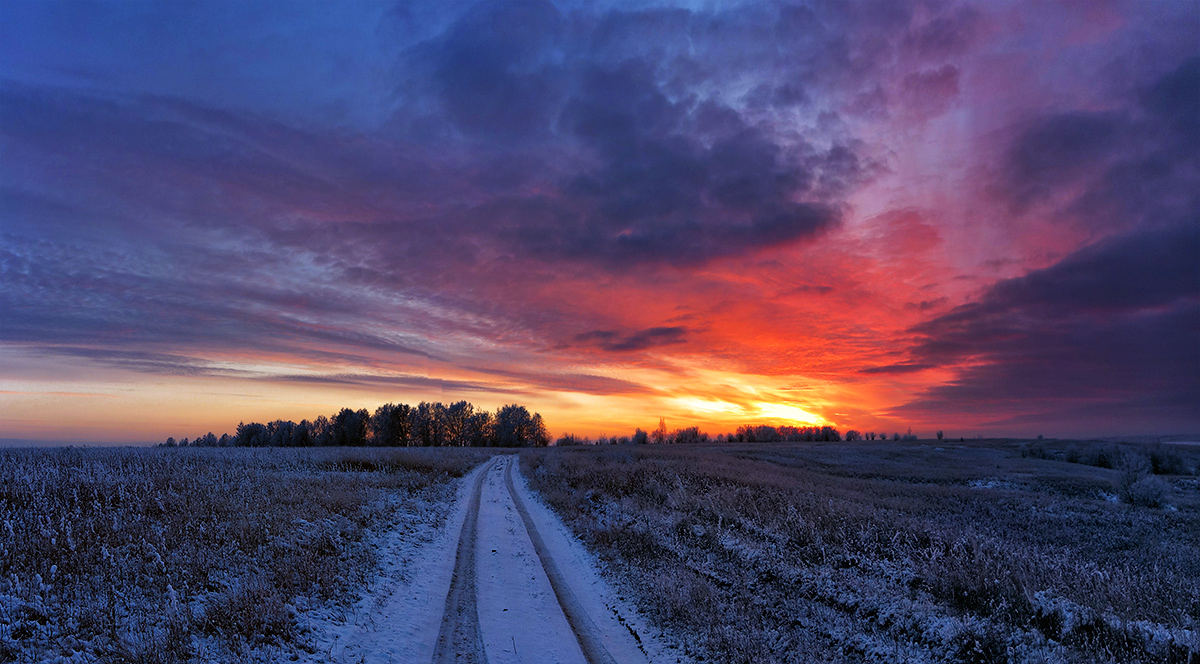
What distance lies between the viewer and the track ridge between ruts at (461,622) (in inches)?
327

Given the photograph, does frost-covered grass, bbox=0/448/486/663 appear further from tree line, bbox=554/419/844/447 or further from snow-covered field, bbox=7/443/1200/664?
tree line, bbox=554/419/844/447

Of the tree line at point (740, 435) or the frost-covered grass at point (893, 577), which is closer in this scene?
the frost-covered grass at point (893, 577)

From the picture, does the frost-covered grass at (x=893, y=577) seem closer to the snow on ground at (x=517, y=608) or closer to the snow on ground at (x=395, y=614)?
the snow on ground at (x=517, y=608)

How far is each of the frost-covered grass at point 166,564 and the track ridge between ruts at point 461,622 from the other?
218cm

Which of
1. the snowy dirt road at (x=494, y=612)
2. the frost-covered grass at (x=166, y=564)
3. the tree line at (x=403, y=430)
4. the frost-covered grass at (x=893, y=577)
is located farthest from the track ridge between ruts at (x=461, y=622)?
the tree line at (x=403, y=430)

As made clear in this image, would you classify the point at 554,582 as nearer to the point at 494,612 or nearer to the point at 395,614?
the point at 494,612

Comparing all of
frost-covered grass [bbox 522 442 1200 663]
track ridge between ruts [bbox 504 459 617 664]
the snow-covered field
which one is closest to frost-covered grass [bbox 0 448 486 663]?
the snow-covered field

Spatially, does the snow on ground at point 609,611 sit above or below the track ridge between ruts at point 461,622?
below

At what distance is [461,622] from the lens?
975cm

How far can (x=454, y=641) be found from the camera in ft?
29.1

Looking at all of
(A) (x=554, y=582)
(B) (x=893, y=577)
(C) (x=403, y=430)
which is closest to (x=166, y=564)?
(A) (x=554, y=582)

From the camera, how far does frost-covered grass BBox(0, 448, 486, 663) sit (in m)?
7.10

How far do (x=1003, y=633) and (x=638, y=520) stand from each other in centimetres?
1169

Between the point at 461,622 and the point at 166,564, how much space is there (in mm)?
5868
